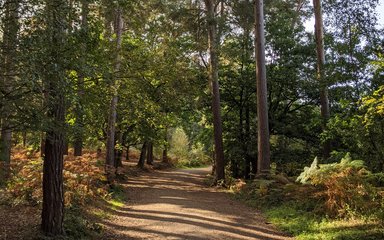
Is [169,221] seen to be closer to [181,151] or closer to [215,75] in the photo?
[215,75]

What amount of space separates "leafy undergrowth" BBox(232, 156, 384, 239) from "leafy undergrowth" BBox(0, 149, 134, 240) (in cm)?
445

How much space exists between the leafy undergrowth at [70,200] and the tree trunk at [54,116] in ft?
1.27

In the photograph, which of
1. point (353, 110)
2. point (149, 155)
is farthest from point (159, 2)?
point (149, 155)

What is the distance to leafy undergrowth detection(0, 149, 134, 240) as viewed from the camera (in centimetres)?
690

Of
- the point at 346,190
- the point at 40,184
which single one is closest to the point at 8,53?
the point at 40,184

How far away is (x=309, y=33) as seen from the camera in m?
18.1

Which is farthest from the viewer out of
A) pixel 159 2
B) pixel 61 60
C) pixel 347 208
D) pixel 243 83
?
pixel 243 83

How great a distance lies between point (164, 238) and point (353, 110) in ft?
24.2

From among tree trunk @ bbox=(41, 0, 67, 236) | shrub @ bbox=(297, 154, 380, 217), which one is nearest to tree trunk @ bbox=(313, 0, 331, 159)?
shrub @ bbox=(297, 154, 380, 217)

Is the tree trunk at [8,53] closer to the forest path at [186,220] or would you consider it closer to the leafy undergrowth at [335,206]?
the forest path at [186,220]

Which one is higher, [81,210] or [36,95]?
[36,95]

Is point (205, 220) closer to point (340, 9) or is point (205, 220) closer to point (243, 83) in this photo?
point (340, 9)

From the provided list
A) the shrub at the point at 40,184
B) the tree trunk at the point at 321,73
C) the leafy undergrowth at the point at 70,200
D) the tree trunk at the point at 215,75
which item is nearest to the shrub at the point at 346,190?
the leafy undergrowth at the point at 70,200

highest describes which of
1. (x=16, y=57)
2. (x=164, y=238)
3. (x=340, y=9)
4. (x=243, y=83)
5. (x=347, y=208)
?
(x=340, y=9)
